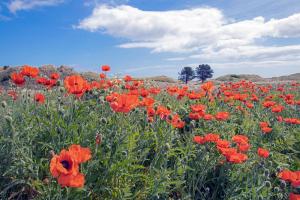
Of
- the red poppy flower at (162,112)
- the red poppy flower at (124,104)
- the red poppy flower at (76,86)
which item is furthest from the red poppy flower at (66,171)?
the red poppy flower at (162,112)

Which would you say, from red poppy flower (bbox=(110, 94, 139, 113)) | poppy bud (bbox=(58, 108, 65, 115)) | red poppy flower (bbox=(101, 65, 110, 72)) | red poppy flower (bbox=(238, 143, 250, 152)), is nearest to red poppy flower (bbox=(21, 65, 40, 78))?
poppy bud (bbox=(58, 108, 65, 115))

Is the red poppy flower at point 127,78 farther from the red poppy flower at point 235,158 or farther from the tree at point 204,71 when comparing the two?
the tree at point 204,71

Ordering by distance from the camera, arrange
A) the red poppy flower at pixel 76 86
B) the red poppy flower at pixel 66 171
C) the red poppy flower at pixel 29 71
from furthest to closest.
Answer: the red poppy flower at pixel 29 71 → the red poppy flower at pixel 76 86 → the red poppy flower at pixel 66 171

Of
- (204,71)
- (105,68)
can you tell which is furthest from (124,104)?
(204,71)

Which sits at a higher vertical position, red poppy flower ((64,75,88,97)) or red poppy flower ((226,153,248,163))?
red poppy flower ((64,75,88,97))

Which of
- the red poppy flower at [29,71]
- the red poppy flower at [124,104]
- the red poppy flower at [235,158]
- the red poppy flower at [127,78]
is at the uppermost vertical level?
the red poppy flower at [29,71]

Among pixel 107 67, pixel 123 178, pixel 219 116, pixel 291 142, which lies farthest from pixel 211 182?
pixel 107 67

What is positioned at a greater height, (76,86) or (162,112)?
(76,86)

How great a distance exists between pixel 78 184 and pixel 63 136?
1.11 metres

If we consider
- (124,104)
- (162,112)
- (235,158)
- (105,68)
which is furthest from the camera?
(105,68)

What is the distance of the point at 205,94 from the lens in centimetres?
615

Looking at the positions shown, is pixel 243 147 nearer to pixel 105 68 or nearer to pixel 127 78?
pixel 127 78

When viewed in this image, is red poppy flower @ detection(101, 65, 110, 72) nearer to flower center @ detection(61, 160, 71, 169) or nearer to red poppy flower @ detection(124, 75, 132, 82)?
red poppy flower @ detection(124, 75, 132, 82)

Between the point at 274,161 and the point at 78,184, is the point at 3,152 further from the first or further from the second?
the point at 274,161
